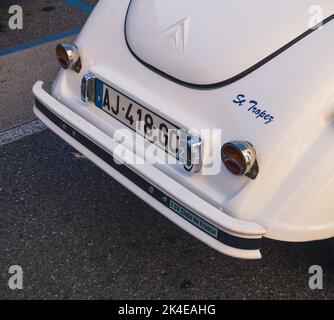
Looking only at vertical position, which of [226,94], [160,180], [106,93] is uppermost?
[226,94]

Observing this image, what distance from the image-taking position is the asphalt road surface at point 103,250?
2.93m

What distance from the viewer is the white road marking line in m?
4.12

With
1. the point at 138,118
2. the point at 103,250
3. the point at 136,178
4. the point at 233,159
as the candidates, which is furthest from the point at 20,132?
the point at 233,159

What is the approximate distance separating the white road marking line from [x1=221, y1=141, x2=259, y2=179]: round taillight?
7.17 ft

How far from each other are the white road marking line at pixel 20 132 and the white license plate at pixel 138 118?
4.60ft

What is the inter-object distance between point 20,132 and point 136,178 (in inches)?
73.2

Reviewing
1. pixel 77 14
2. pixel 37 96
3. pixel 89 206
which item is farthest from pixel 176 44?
pixel 77 14

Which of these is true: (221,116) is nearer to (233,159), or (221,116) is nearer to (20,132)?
(233,159)

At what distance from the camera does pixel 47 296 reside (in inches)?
113

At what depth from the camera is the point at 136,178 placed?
2646 millimetres

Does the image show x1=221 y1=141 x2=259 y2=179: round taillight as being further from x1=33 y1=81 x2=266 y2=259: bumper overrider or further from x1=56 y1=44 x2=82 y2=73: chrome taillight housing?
x1=56 y1=44 x2=82 y2=73: chrome taillight housing

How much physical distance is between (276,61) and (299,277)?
1220mm

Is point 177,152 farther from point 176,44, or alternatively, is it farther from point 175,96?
point 176,44
